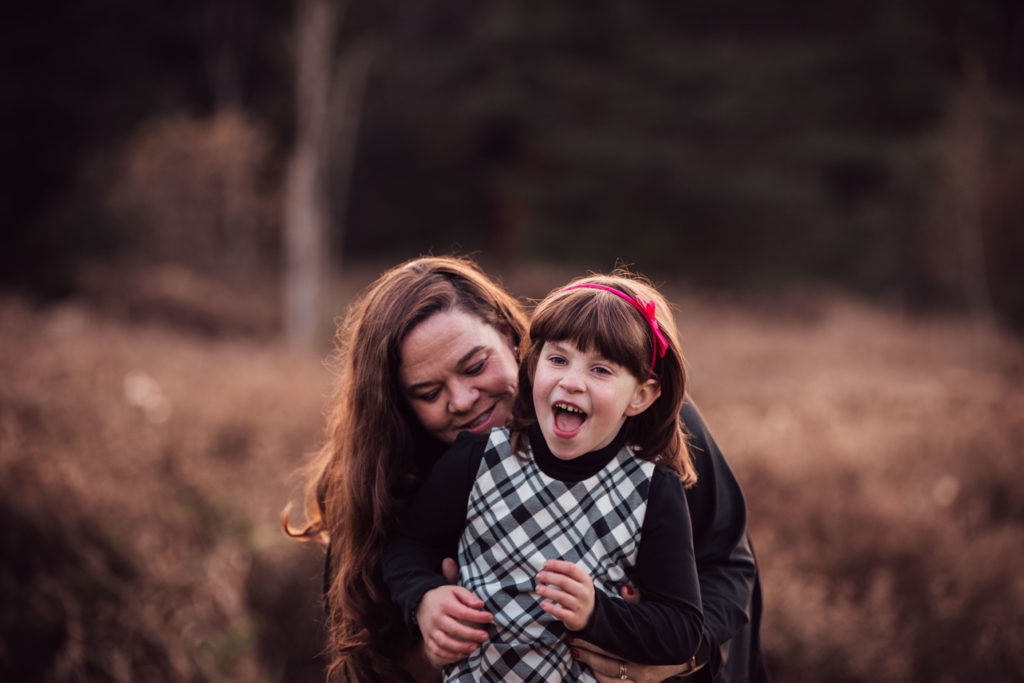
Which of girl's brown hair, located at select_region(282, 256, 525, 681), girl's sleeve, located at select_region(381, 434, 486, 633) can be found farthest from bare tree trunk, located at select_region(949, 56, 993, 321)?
girl's sleeve, located at select_region(381, 434, 486, 633)

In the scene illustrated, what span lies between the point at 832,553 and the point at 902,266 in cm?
1702

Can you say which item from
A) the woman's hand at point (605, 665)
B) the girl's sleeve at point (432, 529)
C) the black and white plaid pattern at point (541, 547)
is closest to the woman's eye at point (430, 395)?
the girl's sleeve at point (432, 529)

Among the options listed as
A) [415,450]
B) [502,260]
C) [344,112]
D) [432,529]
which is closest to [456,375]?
[415,450]

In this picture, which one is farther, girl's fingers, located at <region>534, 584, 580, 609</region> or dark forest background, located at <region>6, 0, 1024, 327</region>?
dark forest background, located at <region>6, 0, 1024, 327</region>

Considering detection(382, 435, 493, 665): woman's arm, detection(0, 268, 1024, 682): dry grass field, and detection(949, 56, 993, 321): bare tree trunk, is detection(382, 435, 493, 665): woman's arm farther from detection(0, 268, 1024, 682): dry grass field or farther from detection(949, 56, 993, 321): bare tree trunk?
detection(949, 56, 993, 321): bare tree trunk

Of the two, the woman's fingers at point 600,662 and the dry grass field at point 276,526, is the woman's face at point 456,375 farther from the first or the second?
the dry grass field at point 276,526

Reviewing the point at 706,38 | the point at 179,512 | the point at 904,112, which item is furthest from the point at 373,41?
the point at 179,512

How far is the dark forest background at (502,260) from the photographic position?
394 centimetres

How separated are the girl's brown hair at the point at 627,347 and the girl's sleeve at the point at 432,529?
0.15m

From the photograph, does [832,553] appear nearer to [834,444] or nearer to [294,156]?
[834,444]

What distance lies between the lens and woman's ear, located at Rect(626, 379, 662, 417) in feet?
5.68

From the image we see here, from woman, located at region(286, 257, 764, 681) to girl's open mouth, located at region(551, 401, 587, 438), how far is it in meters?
0.42

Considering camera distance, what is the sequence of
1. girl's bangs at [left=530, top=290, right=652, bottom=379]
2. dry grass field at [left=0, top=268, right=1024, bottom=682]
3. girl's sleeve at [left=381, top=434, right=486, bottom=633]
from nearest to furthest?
girl's bangs at [left=530, top=290, right=652, bottom=379] → girl's sleeve at [left=381, top=434, right=486, bottom=633] → dry grass field at [left=0, top=268, right=1024, bottom=682]

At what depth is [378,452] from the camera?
2055mm
